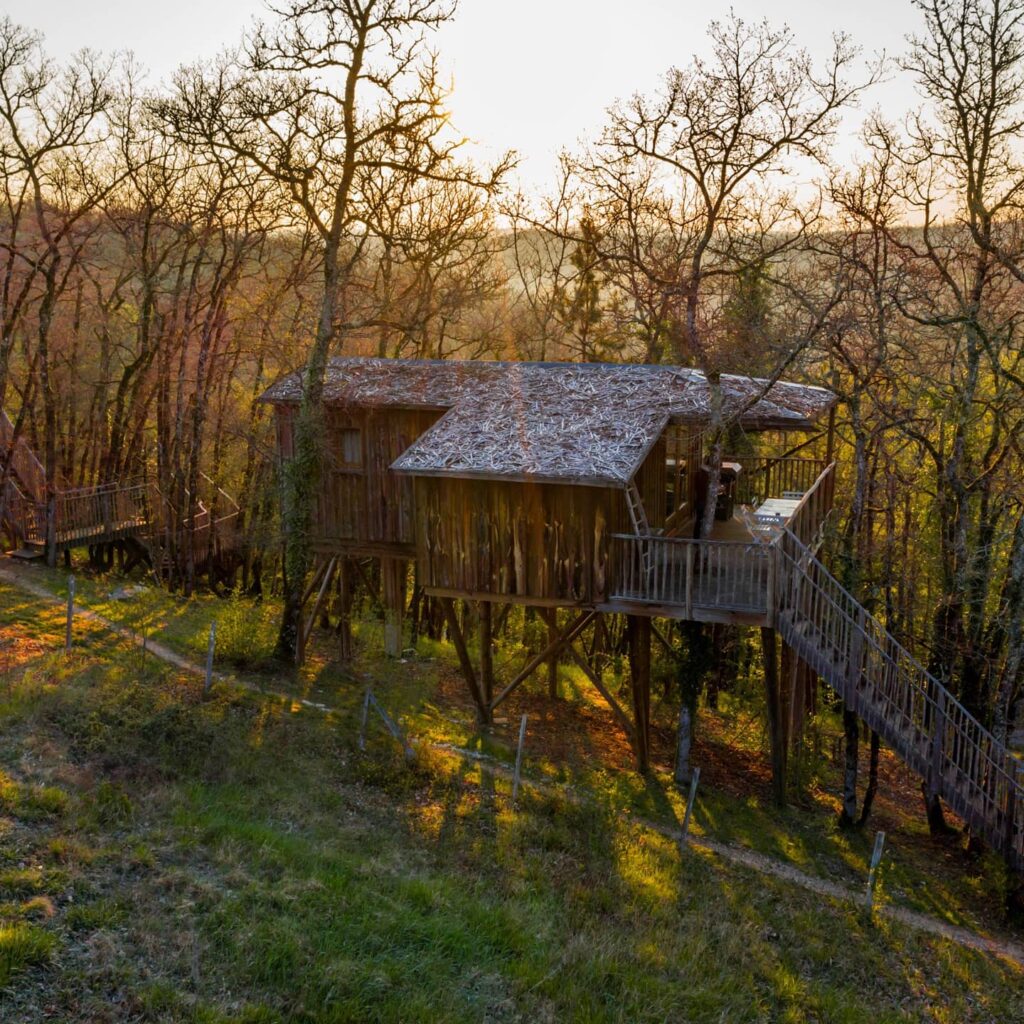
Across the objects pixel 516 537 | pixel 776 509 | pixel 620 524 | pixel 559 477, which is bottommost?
pixel 516 537

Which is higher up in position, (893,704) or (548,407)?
(548,407)

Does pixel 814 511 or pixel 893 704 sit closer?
pixel 893 704

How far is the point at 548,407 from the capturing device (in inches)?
710

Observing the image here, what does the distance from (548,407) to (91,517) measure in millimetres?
16986

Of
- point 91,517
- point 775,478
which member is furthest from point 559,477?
point 91,517

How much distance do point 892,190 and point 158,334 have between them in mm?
22645

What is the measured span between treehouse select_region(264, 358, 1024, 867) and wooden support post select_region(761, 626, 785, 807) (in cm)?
6

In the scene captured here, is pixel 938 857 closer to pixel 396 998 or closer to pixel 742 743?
pixel 742 743

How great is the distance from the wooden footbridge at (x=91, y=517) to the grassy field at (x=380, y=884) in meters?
8.93

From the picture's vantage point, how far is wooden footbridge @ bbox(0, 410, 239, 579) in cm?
2730

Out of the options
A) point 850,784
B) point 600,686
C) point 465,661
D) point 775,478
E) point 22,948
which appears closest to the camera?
point 22,948

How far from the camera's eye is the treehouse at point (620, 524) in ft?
51.9

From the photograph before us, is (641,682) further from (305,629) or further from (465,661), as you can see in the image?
(305,629)

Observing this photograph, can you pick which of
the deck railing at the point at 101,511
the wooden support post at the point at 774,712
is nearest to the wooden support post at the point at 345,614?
the deck railing at the point at 101,511
